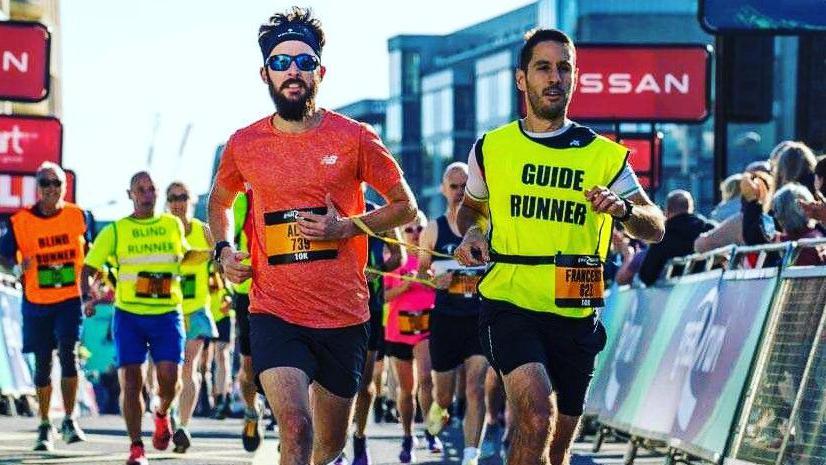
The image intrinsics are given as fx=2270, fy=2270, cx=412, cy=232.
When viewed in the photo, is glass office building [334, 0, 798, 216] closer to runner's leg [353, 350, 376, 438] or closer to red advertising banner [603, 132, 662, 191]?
red advertising banner [603, 132, 662, 191]

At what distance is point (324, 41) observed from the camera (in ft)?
29.5

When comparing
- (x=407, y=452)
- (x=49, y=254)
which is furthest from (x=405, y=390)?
(x=49, y=254)

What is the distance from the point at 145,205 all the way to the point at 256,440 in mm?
1721

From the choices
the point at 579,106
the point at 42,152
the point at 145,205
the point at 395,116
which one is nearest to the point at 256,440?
the point at 145,205

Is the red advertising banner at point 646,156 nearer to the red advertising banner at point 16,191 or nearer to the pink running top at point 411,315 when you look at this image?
the red advertising banner at point 16,191

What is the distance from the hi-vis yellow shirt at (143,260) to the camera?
14.8 metres

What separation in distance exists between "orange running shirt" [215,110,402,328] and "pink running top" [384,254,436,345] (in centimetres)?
807

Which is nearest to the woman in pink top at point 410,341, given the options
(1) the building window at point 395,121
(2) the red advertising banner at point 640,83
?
(2) the red advertising banner at point 640,83

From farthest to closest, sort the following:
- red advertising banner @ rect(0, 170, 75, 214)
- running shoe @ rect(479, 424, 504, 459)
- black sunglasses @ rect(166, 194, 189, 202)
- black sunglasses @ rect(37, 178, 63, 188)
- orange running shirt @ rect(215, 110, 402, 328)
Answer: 1. red advertising banner @ rect(0, 170, 75, 214)
2. black sunglasses @ rect(166, 194, 189, 202)
3. black sunglasses @ rect(37, 178, 63, 188)
4. running shoe @ rect(479, 424, 504, 459)
5. orange running shirt @ rect(215, 110, 402, 328)

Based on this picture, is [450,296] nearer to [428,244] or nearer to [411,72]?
[428,244]

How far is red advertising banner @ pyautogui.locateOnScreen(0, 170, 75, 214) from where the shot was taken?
84.8 feet

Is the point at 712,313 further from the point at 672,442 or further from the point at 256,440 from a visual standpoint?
the point at 256,440

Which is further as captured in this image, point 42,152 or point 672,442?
point 42,152

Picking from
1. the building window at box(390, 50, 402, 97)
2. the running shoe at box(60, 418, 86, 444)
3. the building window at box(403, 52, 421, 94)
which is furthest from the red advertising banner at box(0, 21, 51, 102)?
the building window at box(390, 50, 402, 97)
